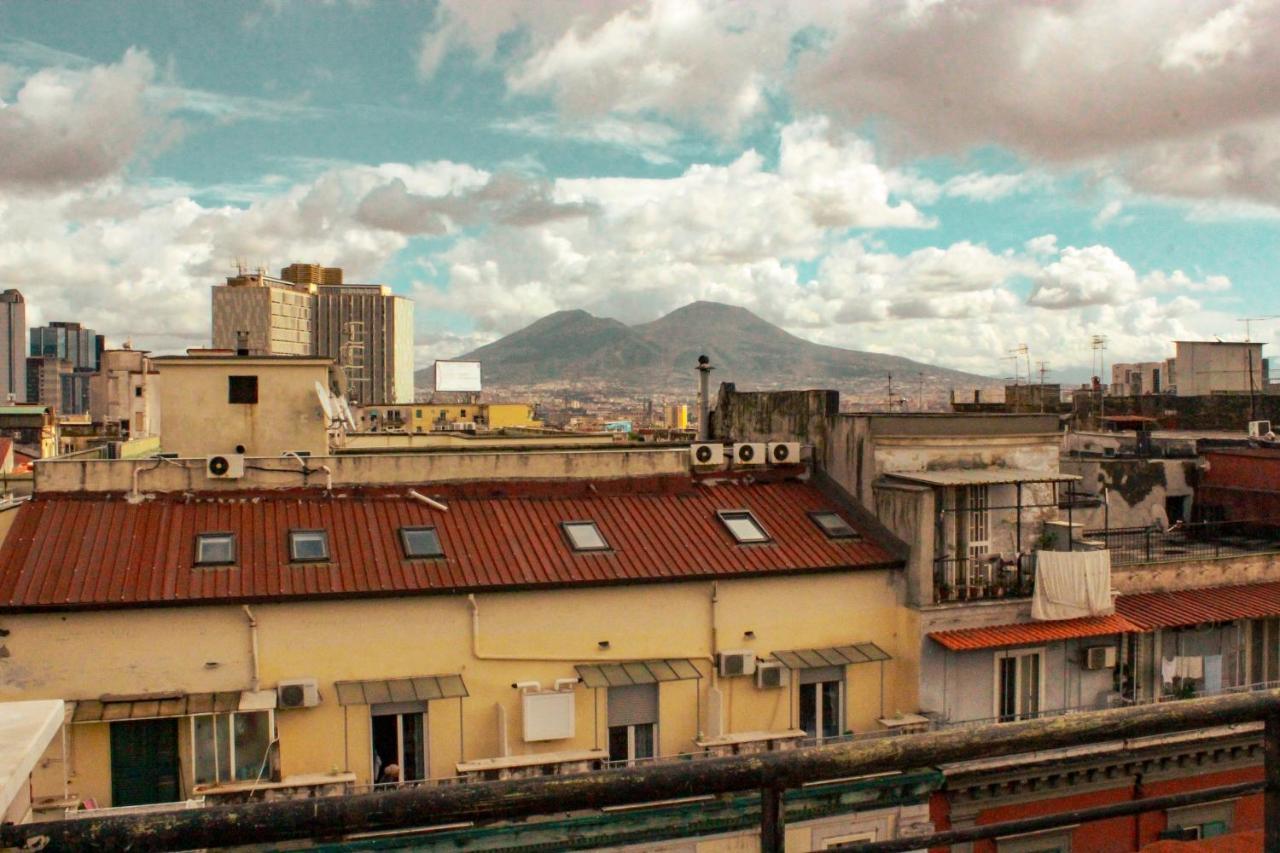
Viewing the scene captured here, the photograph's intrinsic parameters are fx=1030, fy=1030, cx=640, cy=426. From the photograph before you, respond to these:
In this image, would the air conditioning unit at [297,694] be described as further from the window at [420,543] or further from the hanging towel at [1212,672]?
the hanging towel at [1212,672]

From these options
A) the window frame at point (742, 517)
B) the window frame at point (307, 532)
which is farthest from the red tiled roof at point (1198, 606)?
the window frame at point (307, 532)

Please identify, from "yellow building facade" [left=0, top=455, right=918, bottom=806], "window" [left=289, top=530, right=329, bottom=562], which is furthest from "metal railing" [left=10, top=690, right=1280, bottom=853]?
"window" [left=289, top=530, right=329, bottom=562]

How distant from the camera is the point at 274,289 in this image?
166 metres

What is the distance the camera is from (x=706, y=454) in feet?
85.0

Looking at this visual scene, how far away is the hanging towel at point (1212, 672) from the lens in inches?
1021

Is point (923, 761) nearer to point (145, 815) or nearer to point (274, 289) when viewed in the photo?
point (145, 815)

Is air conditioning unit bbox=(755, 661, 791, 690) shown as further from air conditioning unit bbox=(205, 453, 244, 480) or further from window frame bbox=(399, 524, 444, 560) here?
air conditioning unit bbox=(205, 453, 244, 480)

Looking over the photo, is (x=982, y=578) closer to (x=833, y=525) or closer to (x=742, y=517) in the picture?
(x=833, y=525)

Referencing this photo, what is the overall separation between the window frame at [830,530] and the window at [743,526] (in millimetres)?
1555

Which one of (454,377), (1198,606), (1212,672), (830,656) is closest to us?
(830,656)

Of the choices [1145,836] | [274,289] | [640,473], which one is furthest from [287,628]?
[274,289]

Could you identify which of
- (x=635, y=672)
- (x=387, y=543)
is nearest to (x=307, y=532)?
(x=387, y=543)

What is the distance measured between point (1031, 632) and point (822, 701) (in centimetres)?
508

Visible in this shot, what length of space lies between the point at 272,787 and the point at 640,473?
1087 centimetres
